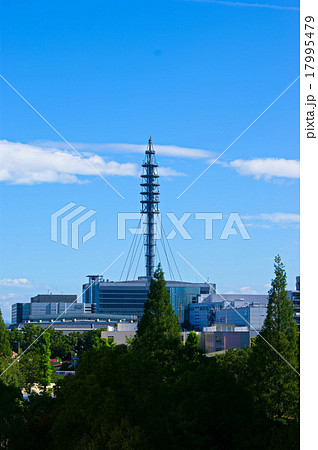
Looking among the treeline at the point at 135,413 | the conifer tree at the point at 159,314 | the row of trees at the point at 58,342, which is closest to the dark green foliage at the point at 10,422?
the treeline at the point at 135,413

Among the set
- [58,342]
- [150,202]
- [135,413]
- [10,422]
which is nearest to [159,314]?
[10,422]

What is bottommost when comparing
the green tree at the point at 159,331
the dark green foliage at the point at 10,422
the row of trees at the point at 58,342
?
the row of trees at the point at 58,342

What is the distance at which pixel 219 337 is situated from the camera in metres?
55.3

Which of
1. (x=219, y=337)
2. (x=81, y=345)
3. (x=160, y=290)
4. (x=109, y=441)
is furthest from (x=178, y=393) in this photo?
(x=81, y=345)

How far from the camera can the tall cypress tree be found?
24250 millimetres

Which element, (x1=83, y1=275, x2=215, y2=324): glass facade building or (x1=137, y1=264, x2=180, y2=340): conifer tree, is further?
(x1=83, y1=275, x2=215, y2=324): glass facade building

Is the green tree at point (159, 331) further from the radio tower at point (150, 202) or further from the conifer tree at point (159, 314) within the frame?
the radio tower at point (150, 202)

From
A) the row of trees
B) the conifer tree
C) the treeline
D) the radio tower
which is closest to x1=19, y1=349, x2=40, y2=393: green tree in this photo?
the conifer tree

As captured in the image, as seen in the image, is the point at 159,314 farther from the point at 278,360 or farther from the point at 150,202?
the point at 150,202

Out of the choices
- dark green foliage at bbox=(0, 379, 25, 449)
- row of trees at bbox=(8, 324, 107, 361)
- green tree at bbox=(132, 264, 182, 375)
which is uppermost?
green tree at bbox=(132, 264, 182, 375)

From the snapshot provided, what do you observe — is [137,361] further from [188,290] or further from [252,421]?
[188,290]

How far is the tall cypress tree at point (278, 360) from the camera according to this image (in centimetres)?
2425

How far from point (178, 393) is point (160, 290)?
15.9 meters

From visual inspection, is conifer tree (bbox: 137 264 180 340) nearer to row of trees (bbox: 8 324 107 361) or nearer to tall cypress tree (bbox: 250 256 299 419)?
tall cypress tree (bbox: 250 256 299 419)
